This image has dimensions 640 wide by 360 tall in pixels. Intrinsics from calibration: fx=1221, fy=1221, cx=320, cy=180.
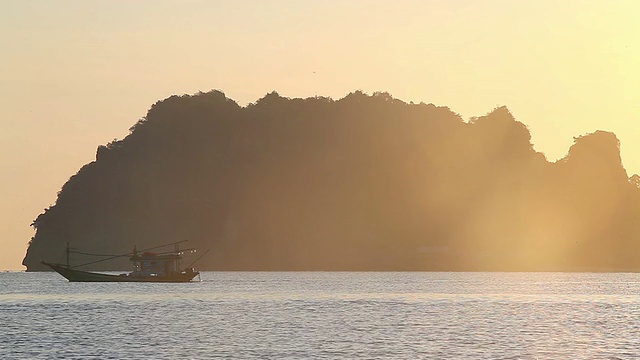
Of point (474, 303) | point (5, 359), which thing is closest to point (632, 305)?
point (474, 303)

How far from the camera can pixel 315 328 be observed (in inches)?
4284

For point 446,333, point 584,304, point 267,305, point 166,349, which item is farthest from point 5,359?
point 584,304

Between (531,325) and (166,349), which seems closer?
(166,349)

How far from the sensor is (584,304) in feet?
540

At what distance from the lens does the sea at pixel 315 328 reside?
86750 millimetres

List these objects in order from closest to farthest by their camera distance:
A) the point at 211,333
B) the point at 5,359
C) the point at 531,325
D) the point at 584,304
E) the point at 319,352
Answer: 1. the point at 5,359
2. the point at 319,352
3. the point at 211,333
4. the point at 531,325
5. the point at 584,304

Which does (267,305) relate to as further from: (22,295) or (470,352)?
(470,352)

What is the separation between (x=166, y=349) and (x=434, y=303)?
76.9 meters

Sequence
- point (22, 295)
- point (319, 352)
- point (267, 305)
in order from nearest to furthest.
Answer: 1. point (319, 352)
2. point (267, 305)
3. point (22, 295)

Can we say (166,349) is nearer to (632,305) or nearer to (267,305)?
(267,305)

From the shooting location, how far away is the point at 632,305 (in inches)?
6491

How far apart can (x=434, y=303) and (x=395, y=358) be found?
79.2m

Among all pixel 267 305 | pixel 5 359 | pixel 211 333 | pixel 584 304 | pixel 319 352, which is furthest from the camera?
pixel 584 304

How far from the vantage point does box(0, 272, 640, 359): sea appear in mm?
86750
